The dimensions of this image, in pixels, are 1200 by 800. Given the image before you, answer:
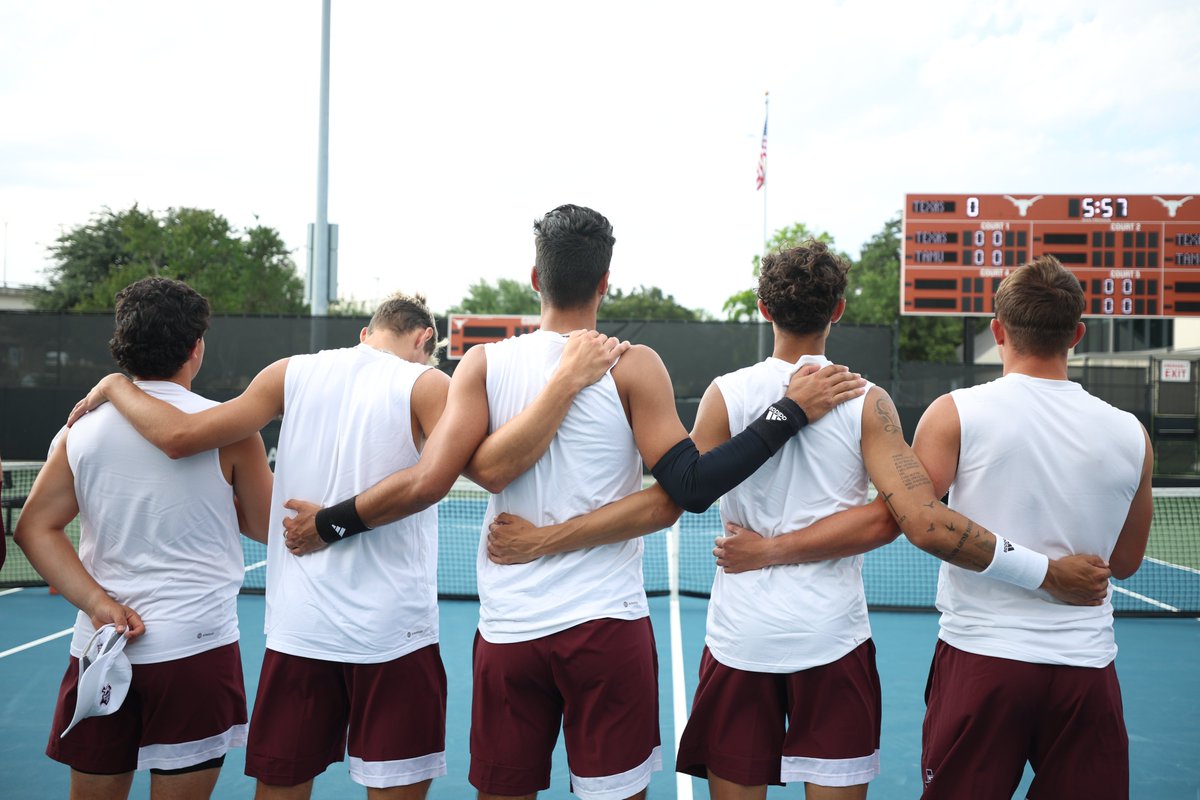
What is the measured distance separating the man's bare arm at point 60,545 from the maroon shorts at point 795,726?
5.09ft

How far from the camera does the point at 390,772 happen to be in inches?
96.2

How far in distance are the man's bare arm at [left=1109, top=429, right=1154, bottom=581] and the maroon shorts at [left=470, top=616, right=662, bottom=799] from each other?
51.8 inches

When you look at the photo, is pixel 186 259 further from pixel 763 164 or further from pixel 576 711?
pixel 576 711

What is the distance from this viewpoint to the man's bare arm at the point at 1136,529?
2.49m

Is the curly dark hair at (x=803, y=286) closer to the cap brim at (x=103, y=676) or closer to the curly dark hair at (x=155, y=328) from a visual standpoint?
the curly dark hair at (x=155, y=328)

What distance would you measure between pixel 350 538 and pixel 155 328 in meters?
0.79

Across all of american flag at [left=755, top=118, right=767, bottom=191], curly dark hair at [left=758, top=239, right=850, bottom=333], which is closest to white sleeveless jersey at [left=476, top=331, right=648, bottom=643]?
curly dark hair at [left=758, top=239, right=850, bottom=333]

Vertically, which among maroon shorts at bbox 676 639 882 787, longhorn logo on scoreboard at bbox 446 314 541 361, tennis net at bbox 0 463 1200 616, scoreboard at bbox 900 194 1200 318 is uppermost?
scoreboard at bbox 900 194 1200 318

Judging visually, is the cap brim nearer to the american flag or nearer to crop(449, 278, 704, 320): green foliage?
the american flag

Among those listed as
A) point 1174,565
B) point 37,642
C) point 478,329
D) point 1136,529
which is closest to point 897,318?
point 478,329

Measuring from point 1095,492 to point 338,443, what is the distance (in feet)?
6.37

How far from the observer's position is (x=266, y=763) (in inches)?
96.6

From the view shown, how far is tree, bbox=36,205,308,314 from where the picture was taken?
33.8 metres

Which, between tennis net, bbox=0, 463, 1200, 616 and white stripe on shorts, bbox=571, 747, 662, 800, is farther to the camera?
tennis net, bbox=0, 463, 1200, 616
